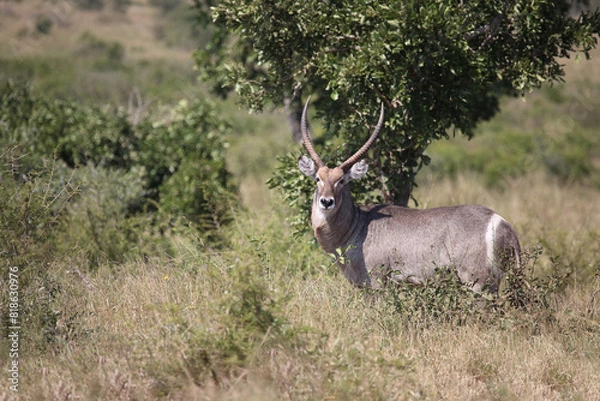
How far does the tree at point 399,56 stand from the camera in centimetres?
681

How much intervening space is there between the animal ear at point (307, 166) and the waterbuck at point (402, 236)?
12mm

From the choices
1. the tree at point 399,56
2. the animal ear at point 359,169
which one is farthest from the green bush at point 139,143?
the animal ear at point 359,169

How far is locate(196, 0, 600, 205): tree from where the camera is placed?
22.3 feet

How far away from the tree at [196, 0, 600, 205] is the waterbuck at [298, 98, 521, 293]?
2.06 ft

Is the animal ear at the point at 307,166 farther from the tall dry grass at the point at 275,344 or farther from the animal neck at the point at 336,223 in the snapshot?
the tall dry grass at the point at 275,344

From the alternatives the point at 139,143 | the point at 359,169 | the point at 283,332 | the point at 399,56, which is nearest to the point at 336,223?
the point at 359,169

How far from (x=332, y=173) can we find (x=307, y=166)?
39 centimetres

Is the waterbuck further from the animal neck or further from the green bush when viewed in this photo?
the green bush

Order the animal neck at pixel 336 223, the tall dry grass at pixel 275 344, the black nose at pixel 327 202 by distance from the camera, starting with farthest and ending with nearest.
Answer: the animal neck at pixel 336 223
the black nose at pixel 327 202
the tall dry grass at pixel 275 344

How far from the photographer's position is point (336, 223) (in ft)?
23.8

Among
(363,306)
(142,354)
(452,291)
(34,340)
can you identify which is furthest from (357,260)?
(34,340)

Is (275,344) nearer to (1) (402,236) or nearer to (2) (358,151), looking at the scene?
(1) (402,236)

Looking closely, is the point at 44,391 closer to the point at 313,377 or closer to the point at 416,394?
the point at 313,377

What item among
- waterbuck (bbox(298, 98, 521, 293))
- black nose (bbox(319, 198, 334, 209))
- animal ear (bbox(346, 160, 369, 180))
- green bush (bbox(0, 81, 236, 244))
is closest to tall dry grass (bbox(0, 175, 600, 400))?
waterbuck (bbox(298, 98, 521, 293))
